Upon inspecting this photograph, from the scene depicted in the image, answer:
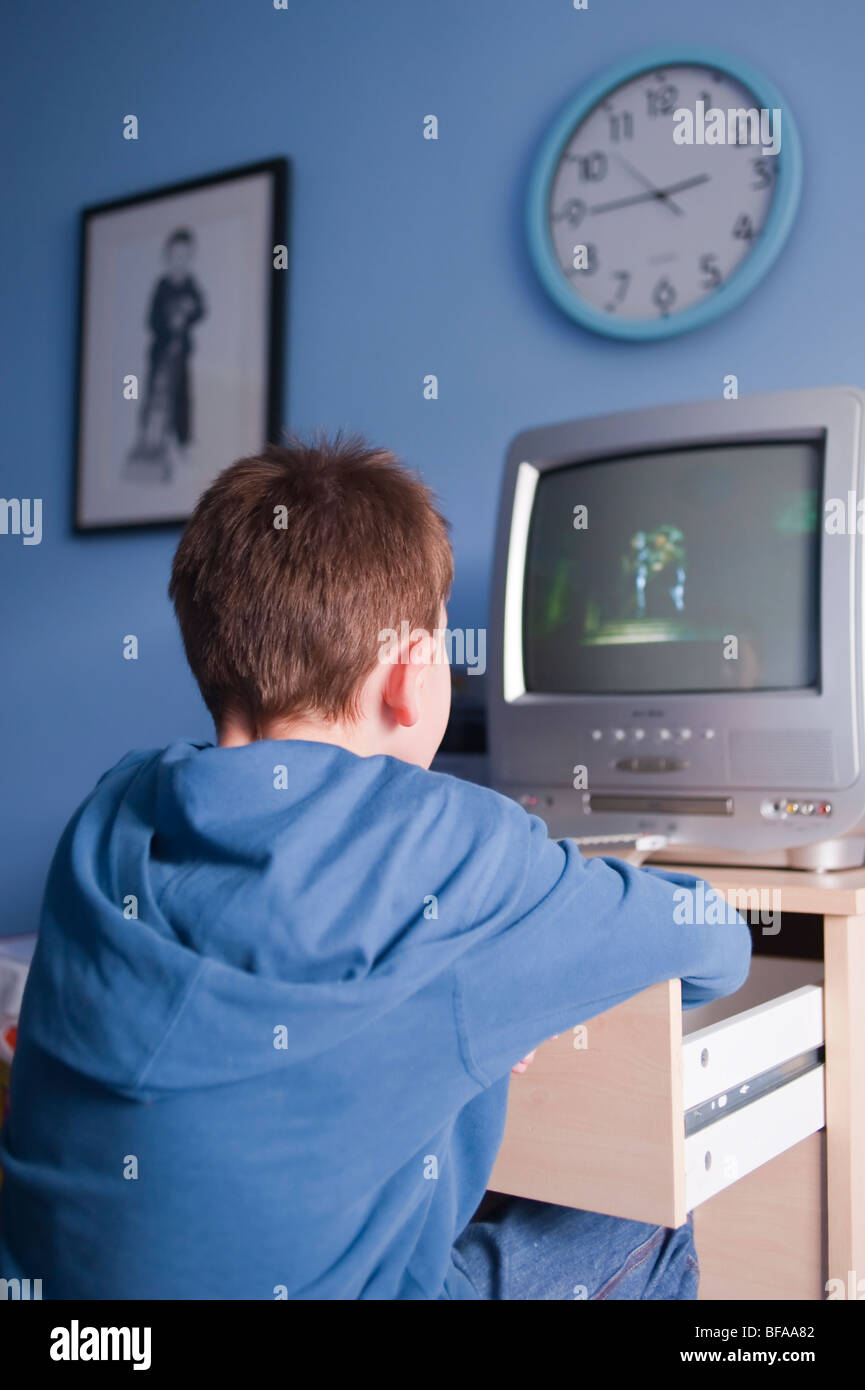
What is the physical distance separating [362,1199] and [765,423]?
0.86 meters

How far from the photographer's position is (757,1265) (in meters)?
1.15

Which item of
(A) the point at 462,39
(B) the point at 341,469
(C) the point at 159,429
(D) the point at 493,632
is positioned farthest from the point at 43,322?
(B) the point at 341,469

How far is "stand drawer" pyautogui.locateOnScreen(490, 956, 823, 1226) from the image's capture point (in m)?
0.83

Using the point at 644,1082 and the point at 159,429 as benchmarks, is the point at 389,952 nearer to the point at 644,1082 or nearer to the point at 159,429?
the point at 644,1082

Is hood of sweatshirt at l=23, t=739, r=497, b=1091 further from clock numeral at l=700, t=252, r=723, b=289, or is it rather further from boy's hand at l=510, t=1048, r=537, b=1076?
clock numeral at l=700, t=252, r=723, b=289

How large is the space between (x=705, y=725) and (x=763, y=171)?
80 centimetres

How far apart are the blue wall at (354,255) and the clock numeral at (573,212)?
0.28 feet

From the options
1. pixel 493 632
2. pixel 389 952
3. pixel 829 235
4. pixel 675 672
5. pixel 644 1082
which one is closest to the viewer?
pixel 389 952

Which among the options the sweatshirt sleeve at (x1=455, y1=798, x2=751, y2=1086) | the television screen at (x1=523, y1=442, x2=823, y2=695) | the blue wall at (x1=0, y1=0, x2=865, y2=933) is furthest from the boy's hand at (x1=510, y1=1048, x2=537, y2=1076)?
the blue wall at (x1=0, y1=0, x2=865, y2=933)

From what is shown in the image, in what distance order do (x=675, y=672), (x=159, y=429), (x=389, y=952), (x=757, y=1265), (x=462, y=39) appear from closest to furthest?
(x=389, y=952) → (x=757, y=1265) → (x=675, y=672) → (x=462, y=39) → (x=159, y=429)

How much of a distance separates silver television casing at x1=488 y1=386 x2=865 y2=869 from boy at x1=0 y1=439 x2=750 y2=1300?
0.37m

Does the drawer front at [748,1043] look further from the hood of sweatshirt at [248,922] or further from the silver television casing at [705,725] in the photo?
the hood of sweatshirt at [248,922]

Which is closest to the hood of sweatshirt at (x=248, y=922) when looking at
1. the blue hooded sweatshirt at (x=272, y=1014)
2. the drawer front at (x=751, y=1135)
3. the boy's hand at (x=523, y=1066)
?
the blue hooded sweatshirt at (x=272, y=1014)

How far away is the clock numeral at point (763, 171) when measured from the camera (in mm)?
1546
